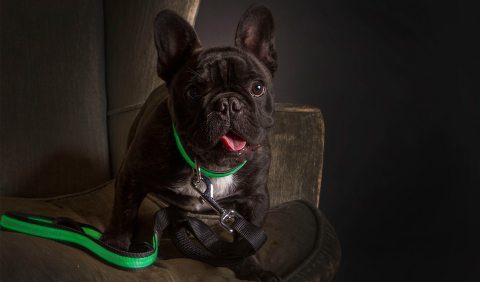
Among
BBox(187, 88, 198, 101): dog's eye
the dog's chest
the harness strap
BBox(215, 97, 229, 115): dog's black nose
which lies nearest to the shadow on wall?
the harness strap

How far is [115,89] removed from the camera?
5.02ft

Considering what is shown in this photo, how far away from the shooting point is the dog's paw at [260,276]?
87 centimetres

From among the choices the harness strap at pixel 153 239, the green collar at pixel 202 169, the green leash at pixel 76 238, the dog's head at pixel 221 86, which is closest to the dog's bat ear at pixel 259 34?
the dog's head at pixel 221 86

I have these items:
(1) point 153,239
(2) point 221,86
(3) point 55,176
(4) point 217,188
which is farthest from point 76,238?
(3) point 55,176

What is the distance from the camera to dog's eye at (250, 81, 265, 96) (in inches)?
34.5

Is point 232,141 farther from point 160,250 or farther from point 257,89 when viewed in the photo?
point 160,250

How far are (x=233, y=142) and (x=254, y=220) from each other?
12.1 inches

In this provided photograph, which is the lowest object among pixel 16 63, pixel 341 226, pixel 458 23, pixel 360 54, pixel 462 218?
pixel 341 226

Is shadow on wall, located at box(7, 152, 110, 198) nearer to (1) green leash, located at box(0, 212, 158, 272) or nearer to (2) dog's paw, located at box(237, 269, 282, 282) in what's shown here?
(1) green leash, located at box(0, 212, 158, 272)

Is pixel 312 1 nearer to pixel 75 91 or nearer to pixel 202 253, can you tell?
pixel 75 91

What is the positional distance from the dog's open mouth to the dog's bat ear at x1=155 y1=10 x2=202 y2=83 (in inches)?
11.9

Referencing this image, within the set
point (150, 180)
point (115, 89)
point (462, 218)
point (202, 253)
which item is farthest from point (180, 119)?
point (462, 218)

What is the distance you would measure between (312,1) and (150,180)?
4.38 feet

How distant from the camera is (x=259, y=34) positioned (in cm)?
99
